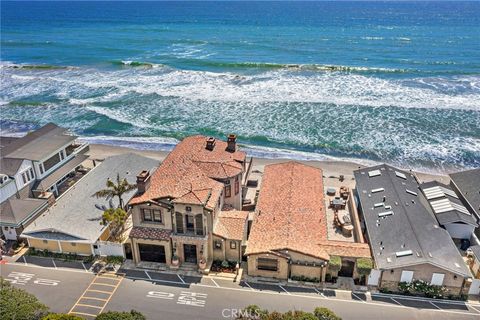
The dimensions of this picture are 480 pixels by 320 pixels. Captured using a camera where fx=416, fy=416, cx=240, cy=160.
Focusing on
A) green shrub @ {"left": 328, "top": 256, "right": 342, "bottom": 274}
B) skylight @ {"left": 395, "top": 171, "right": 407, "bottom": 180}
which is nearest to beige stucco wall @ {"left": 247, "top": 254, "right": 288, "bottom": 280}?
green shrub @ {"left": 328, "top": 256, "right": 342, "bottom": 274}

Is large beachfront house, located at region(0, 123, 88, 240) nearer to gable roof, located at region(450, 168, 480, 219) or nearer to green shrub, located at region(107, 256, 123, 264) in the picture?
green shrub, located at region(107, 256, 123, 264)

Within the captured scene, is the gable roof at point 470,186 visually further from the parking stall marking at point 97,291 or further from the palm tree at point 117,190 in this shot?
the parking stall marking at point 97,291

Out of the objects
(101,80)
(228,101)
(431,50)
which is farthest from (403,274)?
(431,50)

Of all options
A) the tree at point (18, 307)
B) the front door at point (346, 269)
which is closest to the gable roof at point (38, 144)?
the tree at point (18, 307)

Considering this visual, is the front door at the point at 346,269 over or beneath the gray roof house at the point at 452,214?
beneath

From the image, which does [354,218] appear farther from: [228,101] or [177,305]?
[228,101]

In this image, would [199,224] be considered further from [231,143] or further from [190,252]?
[231,143]

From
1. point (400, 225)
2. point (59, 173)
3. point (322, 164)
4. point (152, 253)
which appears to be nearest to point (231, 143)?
point (152, 253)
